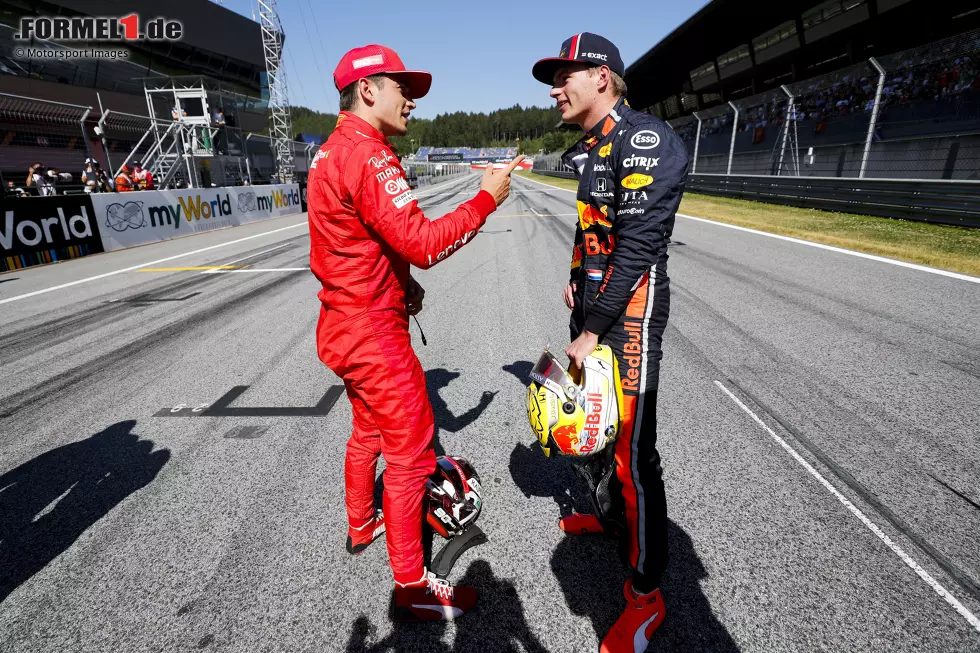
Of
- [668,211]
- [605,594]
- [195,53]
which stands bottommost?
[605,594]

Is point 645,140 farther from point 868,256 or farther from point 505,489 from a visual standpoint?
point 868,256

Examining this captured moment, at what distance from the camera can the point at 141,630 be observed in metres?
1.86

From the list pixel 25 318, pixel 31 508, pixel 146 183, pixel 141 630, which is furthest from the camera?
pixel 146 183

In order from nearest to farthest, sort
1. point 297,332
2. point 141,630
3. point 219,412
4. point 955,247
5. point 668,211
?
1. point 668,211
2. point 141,630
3. point 219,412
4. point 297,332
5. point 955,247

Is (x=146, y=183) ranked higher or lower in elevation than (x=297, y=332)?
Result: higher

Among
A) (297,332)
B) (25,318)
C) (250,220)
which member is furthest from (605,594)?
(250,220)

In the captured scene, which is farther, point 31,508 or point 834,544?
Result: point 31,508

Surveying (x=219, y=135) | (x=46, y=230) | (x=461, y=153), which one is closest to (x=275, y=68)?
(x=219, y=135)

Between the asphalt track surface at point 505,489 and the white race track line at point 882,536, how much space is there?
1 centimetres

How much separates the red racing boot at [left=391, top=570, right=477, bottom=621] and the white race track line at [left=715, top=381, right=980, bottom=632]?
1949mm

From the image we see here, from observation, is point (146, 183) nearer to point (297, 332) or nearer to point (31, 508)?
point (297, 332)

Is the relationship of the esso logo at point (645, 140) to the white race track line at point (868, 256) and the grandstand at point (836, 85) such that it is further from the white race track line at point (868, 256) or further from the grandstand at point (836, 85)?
the grandstand at point (836, 85)

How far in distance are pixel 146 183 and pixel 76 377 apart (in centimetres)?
1535

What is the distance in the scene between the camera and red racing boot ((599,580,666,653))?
5.57 ft
